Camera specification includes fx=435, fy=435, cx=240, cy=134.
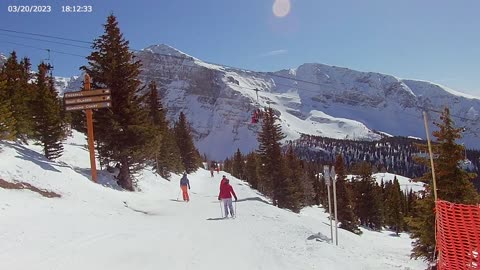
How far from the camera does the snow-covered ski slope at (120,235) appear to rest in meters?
10.0

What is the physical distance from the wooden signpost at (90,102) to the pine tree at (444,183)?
16418 millimetres

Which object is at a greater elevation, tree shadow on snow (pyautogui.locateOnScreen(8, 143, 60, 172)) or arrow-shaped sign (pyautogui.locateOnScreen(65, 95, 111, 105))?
arrow-shaped sign (pyautogui.locateOnScreen(65, 95, 111, 105))

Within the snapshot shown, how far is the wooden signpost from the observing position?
77.6ft

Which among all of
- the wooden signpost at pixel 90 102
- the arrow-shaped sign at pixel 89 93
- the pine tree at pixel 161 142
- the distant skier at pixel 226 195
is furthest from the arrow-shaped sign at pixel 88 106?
the pine tree at pixel 161 142

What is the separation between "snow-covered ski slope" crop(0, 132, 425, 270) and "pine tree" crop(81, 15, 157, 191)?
4.68 metres

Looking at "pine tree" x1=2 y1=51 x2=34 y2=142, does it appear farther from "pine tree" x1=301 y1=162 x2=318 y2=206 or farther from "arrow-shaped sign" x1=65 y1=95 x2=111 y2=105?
"pine tree" x1=301 y1=162 x2=318 y2=206

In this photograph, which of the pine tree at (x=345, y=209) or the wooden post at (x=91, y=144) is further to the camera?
the pine tree at (x=345, y=209)

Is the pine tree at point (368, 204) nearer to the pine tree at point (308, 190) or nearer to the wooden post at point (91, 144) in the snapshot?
the pine tree at point (308, 190)

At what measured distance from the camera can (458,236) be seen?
11.4m

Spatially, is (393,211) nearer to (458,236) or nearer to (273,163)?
(273,163)

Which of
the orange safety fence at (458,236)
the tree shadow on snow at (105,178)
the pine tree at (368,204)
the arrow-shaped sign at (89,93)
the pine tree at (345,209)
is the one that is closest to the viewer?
the orange safety fence at (458,236)

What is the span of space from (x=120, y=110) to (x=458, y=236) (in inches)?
786

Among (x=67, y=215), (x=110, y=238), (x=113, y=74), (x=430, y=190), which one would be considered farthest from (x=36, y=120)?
(x=430, y=190)

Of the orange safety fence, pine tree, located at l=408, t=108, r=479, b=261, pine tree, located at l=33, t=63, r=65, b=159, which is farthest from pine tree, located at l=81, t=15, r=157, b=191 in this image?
the orange safety fence
